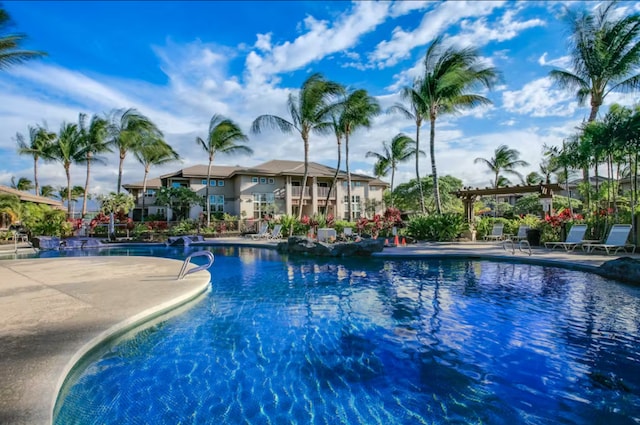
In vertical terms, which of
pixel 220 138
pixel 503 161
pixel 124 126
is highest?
pixel 124 126

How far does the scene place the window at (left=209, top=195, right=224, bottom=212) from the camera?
2988 centimetres

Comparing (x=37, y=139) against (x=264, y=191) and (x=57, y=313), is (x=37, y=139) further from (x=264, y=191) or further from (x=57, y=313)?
(x=57, y=313)

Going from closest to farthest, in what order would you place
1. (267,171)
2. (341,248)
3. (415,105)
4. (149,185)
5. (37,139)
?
(341,248), (415,105), (267,171), (149,185), (37,139)

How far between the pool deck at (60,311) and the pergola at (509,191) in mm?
7721

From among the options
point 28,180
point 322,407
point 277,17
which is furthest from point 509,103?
point 28,180

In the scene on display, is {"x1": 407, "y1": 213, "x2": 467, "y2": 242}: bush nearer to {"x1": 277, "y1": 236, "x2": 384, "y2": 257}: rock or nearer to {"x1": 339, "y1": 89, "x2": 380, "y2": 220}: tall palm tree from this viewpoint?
{"x1": 277, "y1": 236, "x2": 384, "y2": 257}: rock

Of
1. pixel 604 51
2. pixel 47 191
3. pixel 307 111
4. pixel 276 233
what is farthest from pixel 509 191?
pixel 47 191

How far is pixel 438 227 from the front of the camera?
55.6ft

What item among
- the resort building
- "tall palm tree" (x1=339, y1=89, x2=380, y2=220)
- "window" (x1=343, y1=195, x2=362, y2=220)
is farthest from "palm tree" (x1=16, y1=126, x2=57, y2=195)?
"window" (x1=343, y1=195, x2=362, y2=220)

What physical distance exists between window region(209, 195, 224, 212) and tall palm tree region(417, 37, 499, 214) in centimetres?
1932

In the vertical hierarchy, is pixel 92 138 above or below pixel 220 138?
above

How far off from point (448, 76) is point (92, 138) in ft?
90.0

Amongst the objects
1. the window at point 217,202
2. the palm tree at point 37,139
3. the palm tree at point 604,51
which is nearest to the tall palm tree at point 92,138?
the palm tree at point 37,139

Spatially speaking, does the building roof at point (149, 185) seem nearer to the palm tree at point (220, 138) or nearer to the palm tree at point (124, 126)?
the palm tree at point (124, 126)
